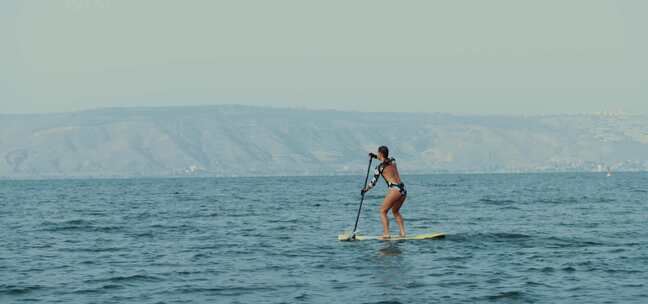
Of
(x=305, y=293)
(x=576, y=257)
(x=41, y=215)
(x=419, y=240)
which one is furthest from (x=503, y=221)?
(x=41, y=215)

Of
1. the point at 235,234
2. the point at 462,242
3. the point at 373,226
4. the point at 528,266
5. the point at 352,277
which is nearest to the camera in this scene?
the point at 352,277

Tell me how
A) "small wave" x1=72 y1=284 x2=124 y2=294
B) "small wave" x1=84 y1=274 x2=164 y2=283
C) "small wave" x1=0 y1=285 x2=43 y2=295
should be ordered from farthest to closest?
"small wave" x1=84 y1=274 x2=164 y2=283, "small wave" x1=0 y1=285 x2=43 y2=295, "small wave" x1=72 y1=284 x2=124 y2=294

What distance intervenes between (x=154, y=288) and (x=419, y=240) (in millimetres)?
10541

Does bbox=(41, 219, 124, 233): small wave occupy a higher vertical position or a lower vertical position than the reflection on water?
higher

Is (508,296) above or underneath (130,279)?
underneath

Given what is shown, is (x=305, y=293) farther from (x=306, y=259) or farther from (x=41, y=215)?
(x=41, y=215)

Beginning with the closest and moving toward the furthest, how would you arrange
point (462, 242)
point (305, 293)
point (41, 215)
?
point (305, 293) → point (462, 242) → point (41, 215)

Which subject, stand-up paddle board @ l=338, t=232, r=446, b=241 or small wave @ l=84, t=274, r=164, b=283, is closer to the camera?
small wave @ l=84, t=274, r=164, b=283

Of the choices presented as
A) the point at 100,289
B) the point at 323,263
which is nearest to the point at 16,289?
the point at 100,289

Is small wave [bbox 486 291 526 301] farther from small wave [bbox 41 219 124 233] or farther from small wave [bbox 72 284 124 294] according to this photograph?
small wave [bbox 41 219 124 233]

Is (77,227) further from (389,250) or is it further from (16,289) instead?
(16,289)

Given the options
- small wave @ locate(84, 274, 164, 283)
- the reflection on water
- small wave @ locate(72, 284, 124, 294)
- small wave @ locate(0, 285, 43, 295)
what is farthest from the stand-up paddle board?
small wave @ locate(0, 285, 43, 295)

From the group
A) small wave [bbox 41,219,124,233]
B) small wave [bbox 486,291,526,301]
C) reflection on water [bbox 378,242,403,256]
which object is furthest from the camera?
small wave [bbox 41,219,124,233]

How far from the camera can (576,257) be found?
23422 mm
